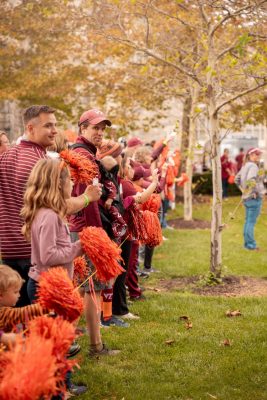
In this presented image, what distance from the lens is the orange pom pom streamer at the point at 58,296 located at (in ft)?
12.4

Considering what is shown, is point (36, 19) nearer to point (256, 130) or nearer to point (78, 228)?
point (78, 228)

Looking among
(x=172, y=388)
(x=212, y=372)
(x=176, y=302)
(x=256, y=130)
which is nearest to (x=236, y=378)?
(x=212, y=372)

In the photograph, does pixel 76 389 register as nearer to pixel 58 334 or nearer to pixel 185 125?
pixel 58 334

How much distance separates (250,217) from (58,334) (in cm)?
970

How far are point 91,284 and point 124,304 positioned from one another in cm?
187

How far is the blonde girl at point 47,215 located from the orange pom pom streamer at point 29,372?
110 centimetres

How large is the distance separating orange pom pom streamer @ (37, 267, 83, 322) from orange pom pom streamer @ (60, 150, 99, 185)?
134cm

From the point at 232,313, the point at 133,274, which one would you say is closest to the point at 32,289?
the point at 232,313

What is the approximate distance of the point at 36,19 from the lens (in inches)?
705

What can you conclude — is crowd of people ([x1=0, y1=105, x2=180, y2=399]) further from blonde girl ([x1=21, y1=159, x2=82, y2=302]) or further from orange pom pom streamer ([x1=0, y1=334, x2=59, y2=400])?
orange pom pom streamer ([x1=0, y1=334, x2=59, y2=400])

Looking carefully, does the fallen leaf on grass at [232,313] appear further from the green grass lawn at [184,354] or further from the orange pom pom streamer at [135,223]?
the orange pom pom streamer at [135,223]

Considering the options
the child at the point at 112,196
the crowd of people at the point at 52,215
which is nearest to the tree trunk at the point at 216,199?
the crowd of people at the point at 52,215

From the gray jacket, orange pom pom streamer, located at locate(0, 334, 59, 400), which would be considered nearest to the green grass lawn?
orange pom pom streamer, located at locate(0, 334, 59, 400)

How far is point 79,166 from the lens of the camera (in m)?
5.04
